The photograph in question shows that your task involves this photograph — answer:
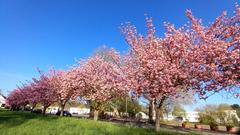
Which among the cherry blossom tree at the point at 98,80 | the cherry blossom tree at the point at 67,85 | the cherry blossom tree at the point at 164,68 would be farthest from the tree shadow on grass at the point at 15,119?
the cherry blossom tree at the point at 164,68

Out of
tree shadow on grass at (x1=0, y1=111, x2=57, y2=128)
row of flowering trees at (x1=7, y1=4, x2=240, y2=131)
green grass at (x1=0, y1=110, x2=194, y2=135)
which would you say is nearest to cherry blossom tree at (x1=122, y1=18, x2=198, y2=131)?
row of flowering trees at (x1=7, y1=4, x2=240, y2=131)

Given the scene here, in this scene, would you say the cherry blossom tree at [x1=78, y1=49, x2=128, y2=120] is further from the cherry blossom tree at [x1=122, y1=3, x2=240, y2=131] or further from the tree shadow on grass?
the cherry blossom tree at [x1=122, y1=3, x2=240, y2=131]

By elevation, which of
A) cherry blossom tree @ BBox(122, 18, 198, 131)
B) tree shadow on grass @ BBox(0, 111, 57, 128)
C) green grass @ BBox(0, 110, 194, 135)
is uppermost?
cherry blossom tree @ BBox(122, 18, 198, 131)

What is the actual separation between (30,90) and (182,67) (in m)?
40.9

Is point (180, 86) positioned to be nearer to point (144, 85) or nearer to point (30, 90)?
point (144, 85)

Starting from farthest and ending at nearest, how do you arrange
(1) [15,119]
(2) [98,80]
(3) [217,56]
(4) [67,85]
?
(4) [67,85] → (2) [98,80] → (1) [15,119] → (3) [217,56]

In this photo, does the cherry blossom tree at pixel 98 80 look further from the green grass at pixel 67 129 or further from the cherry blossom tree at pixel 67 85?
the green grass at pixel 67 129

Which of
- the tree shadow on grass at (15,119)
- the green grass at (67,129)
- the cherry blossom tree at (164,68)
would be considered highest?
the cherry blossom tree at (164,68)

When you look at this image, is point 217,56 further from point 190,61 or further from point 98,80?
point 98,80

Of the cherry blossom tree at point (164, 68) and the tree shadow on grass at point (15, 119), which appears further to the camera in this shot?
the tree shadow on grass at point (15, 119)

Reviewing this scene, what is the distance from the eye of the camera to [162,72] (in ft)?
41.5

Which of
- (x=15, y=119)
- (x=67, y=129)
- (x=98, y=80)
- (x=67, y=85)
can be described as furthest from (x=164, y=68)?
(x=67, y=85)

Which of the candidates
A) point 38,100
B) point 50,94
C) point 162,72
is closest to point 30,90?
point 38,100

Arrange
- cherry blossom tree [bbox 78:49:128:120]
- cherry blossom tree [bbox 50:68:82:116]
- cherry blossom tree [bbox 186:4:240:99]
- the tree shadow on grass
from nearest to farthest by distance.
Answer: cherry blossom tree [bbox 186:4:240:99], the tree shadow on grass, cherry blossom tree [bbox 78:49:128:120], cherry blossom tree [bbox 50:68:82:116]
